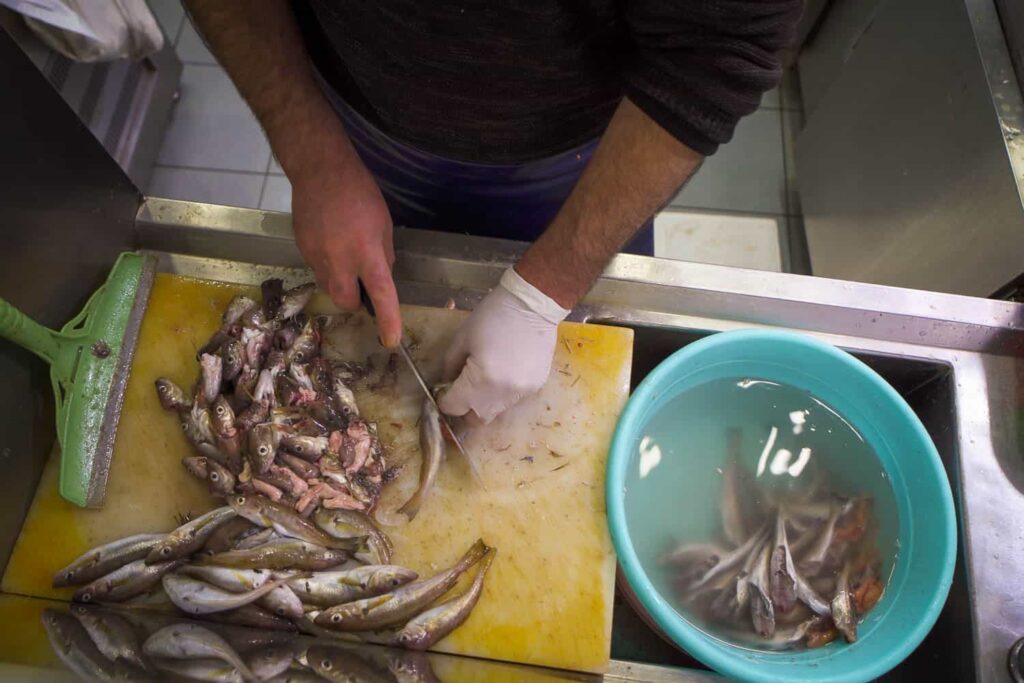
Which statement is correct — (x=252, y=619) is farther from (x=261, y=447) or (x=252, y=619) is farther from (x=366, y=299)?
(x=366, y=299)

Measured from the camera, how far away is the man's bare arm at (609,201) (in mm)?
1189

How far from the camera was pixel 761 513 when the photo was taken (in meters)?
1.52

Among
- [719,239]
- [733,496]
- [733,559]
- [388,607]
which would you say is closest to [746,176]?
[719,239]

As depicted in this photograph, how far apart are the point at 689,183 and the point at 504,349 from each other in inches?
82.1

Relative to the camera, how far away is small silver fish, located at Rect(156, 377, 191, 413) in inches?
58.1

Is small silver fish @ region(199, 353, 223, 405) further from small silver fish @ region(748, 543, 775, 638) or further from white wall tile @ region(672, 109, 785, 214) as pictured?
white wall tile @ region(672, 109, 785, 214)

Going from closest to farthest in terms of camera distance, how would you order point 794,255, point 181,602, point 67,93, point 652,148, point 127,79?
point 652,148, point 181,602, point 67,93, point 127,79, point 794,255

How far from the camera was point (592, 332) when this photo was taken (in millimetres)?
1598

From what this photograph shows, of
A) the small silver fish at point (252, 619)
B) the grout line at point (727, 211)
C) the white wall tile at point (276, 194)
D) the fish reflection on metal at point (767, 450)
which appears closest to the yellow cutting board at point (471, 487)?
the small silver fish at point (252, 619)

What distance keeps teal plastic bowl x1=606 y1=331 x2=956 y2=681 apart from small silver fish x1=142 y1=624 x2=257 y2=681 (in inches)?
30.4

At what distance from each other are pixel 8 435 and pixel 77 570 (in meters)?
0.31

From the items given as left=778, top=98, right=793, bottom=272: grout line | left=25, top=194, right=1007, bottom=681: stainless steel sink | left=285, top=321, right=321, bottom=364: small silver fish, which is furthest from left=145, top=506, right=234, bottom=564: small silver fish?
left=778, top=98, right=793, bottom=272: grout line

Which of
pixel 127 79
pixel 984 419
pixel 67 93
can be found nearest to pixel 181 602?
pixel 984 419

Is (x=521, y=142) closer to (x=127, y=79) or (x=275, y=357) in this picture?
(x=275, y=357)
